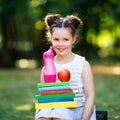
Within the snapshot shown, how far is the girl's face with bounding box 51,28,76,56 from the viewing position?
3836 mm

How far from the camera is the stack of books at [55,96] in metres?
3.58

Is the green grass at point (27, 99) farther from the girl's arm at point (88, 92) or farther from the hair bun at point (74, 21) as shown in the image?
the hair bun at point (74, 21)

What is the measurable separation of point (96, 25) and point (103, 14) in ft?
6.99

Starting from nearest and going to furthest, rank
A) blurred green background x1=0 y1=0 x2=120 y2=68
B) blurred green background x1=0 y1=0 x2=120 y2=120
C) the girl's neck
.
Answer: the girl's neck, blurred green background x1=0 y1=0 x2=120 y2=120, blurred green background x1=0 y1=0 x2=120 y2=68

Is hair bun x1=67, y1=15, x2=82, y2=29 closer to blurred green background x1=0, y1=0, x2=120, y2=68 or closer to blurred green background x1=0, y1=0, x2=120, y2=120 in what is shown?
blurred green background x1=0, y1=0, x2=120, y2=120

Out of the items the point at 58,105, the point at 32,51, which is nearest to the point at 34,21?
the point at 32,51

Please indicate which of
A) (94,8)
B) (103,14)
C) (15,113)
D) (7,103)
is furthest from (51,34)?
(103,14)

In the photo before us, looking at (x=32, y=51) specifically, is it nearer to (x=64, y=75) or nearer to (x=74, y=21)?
(x=74, y=21)

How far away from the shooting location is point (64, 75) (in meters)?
3.68

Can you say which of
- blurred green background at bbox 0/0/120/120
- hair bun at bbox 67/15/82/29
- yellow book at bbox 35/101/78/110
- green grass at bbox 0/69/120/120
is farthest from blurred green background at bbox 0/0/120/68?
yellow book at bbox 35/101/78/110

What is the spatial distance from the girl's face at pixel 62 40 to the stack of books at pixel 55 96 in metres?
0.40

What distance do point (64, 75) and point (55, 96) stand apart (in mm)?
210

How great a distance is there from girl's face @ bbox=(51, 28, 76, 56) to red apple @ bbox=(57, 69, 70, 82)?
231 millimetres

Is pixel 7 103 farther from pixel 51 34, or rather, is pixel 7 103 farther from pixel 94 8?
pixel 94 8
